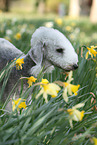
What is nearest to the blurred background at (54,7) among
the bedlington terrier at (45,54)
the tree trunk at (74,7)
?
the tree trunk at (74,7)

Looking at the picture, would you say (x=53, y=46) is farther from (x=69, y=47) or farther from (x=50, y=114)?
(x=50, y=114)

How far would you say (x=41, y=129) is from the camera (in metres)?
0.88

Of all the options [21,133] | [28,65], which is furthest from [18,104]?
[28,65]

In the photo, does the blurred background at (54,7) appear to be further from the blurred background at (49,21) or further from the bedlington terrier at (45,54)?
the bedlington terrier at (45,54)

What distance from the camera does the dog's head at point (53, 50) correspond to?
3.77 ft

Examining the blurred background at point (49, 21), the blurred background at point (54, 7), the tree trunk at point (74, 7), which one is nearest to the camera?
the blurred background at point (49, 21)

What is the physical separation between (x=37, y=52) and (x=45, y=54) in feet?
0.16

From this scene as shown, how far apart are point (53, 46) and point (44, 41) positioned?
6 centimetres

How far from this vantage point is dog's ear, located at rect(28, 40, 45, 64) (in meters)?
1.21

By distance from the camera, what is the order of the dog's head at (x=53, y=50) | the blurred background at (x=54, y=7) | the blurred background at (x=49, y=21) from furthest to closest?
the blurred background at (x=54, y=7), the blurred background at (x=49, y=21), the dog's head at (x=53, y=50)

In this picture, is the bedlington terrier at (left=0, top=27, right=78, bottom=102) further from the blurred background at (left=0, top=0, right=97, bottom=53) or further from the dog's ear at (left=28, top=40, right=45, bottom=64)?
the blurred background at (left=0, top=0, right=97, bottom=53)

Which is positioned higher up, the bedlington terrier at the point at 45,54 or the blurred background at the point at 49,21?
the blurred background at the point at 49,21

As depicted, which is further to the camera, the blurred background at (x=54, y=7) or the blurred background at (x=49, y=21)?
the blurred background at (x=54, y=7)

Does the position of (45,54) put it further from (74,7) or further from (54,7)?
(54,7)
